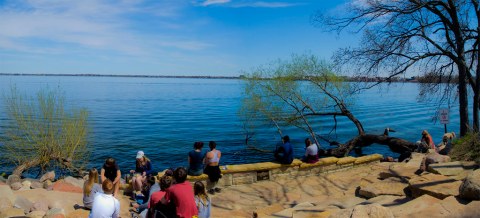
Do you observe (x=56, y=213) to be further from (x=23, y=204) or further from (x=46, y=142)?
(x=46, y=142)

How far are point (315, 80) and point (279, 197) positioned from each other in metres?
13.2

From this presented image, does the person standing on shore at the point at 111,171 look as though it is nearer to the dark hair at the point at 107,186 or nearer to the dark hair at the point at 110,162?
the dark hair at the point at 110,162

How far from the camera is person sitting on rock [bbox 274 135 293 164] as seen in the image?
1179 cm

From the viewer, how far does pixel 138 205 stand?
914cm

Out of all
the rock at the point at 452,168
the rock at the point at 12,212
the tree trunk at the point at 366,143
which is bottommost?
the tree trunk at the point at 366,143

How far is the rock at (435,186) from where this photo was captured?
257 inches

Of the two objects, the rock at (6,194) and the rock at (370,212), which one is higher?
the rock at (370,212)

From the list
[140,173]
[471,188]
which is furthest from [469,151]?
[140,173]

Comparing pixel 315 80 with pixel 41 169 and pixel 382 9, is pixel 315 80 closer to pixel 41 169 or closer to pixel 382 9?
pixel 382 9

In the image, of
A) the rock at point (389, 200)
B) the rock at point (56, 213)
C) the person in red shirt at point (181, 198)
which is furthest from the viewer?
the rock at point (56, 213)

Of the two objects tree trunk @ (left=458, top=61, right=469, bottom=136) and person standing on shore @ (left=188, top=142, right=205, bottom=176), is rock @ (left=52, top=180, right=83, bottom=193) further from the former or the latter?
tree trunk @ (left=458, top=61, right=469, bottom=136)

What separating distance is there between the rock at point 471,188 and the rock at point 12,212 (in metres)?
8.36

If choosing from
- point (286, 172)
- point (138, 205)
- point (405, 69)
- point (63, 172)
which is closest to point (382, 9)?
point (405, 69)

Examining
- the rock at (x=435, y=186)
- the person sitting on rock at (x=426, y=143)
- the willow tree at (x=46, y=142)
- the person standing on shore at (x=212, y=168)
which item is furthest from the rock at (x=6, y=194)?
the person sitting on rock at (x=426, y=143)
